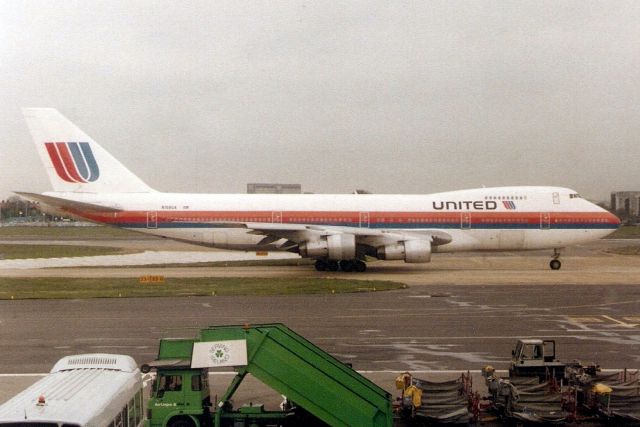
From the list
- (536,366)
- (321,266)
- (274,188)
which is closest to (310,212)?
(321,266)

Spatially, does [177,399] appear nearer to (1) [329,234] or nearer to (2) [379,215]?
(1) [329,234]

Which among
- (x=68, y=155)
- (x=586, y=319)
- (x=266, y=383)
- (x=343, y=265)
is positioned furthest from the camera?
(x=68, y=155)

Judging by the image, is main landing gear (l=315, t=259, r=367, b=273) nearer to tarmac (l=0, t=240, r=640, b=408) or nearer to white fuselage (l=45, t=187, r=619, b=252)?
white fuselage (l=45, t=187, r=619, b=252)

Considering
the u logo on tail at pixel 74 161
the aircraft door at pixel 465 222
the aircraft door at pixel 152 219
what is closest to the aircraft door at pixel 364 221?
the aircraft door at pixel 465 222

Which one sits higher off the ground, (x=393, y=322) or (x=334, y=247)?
(x=334, y=247)

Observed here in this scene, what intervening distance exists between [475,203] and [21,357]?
3182cm

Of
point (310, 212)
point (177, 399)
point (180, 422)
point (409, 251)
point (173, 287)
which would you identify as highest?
point (310, 212)

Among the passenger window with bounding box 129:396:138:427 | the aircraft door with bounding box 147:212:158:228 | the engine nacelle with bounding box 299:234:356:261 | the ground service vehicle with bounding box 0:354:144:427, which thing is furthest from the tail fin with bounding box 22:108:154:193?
the passenger window with bounding box 129:396:138:427

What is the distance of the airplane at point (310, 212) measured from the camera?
43500 mm

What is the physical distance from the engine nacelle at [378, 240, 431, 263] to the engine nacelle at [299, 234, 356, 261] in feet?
7.17

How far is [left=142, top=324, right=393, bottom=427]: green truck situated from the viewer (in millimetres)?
11188

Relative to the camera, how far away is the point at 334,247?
41.0m

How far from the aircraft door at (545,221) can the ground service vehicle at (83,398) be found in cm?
3729

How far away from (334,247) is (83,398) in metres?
32.5
